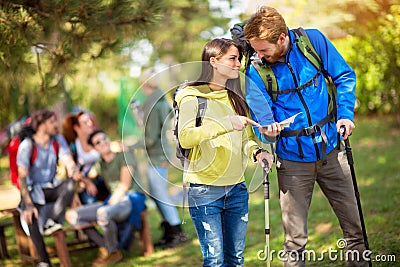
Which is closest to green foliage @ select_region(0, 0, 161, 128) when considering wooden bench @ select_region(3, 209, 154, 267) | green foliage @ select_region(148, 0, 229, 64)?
wooden bench @ select_region(3, 209, 154, 267)

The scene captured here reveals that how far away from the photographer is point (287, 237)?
351 centimetres

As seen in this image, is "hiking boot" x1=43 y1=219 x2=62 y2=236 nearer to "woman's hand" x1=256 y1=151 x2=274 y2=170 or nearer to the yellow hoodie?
the yellow hoodie

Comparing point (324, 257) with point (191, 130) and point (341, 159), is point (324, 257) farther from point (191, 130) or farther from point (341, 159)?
point (191, 130)

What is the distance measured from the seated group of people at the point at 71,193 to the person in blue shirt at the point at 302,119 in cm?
196

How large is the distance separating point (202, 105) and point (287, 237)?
3.30ft

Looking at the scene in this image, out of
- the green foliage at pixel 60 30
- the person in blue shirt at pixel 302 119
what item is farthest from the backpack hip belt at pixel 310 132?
the green foliage at pixel 60 30

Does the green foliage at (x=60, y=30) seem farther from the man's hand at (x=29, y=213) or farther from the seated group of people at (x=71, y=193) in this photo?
the man's hand at (x=29, y=213)

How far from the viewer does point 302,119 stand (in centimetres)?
339

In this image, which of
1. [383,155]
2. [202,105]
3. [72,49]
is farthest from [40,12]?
[383,155]

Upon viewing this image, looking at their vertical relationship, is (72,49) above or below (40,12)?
below

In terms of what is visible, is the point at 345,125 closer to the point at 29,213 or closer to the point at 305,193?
the point at 305,193

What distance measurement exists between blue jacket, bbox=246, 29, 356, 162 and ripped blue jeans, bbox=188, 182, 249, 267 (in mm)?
396

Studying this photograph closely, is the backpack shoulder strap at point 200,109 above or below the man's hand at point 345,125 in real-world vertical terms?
above

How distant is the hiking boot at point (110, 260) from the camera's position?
5.62m
